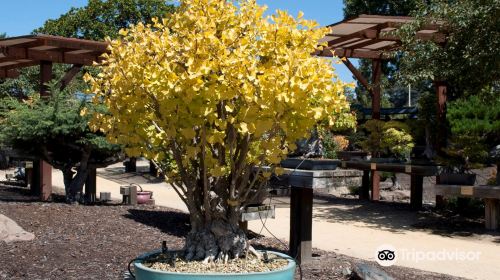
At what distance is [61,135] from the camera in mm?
9320

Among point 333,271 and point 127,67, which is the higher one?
point 127,67

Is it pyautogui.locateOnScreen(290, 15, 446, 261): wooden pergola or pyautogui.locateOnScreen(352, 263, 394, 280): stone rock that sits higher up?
pyautogui.locateOnScreen(290, 15, 446, 261): wooden pergola

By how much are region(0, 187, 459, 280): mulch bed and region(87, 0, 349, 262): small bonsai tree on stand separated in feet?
4.99

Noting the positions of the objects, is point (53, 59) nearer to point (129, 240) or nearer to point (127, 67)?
point (129, 240)

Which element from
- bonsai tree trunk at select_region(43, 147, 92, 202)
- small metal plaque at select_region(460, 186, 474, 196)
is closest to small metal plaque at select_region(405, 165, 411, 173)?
small metal plaque at select_region(460, 186, 474, 196)

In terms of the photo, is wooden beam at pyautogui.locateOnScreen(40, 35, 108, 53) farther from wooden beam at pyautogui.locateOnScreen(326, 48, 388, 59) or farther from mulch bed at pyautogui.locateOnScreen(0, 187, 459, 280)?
wooden beam at pyautogui.locateOnScreen(326, 48, 388, 59)

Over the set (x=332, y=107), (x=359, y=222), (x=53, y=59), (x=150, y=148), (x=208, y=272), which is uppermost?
(x=53, y=59)

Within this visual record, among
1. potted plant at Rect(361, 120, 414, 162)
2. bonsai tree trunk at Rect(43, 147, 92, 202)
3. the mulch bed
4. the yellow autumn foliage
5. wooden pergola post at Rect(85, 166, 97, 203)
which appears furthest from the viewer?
potted plant at Rect(361, 120, 414, 162)

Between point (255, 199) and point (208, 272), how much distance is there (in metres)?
0.72

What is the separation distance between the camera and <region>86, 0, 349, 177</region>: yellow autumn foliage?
3051 mm

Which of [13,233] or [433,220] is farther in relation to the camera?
[433,220]

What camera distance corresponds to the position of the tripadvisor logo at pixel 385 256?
6.16m

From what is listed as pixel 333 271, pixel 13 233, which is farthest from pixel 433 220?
pixel 13 233

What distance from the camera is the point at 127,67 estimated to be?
135 inches
